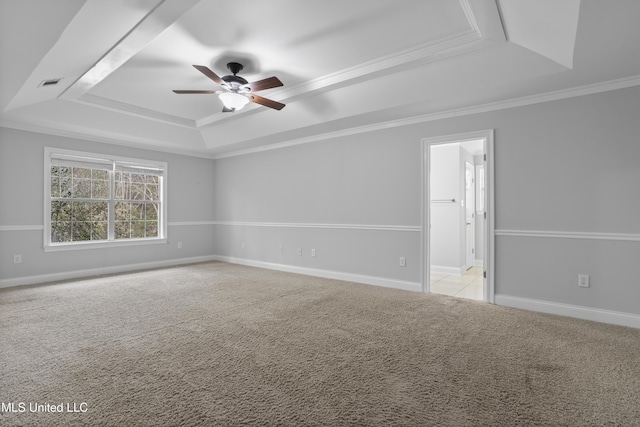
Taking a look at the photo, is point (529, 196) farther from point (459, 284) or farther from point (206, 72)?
point (206, 72)

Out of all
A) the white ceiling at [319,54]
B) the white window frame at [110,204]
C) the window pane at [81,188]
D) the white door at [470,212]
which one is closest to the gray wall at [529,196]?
the white ceiling at [319,54]

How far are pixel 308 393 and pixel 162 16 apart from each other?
2.65m

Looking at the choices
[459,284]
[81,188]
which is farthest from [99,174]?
[459,284]

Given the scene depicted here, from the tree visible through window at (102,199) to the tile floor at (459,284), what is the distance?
17.0ft

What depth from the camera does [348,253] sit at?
5.09 metres

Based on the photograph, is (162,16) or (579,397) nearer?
(579,397)

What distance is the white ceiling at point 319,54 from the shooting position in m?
2.24

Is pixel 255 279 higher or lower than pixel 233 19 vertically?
lower

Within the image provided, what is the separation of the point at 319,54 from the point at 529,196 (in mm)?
2755

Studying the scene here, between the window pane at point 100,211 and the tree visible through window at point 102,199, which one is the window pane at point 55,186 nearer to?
the tree visible through window at point 102,199

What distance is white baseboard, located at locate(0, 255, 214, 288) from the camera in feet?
15.3

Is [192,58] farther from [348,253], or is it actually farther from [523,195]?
[523,195]

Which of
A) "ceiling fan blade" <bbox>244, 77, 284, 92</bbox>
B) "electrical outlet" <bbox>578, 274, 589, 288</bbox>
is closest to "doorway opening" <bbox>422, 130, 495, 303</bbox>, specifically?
"electrical outlet" <bbox>578, 274, 589, 288</bbox>

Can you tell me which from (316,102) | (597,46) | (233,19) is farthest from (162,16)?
→ (597,46)
